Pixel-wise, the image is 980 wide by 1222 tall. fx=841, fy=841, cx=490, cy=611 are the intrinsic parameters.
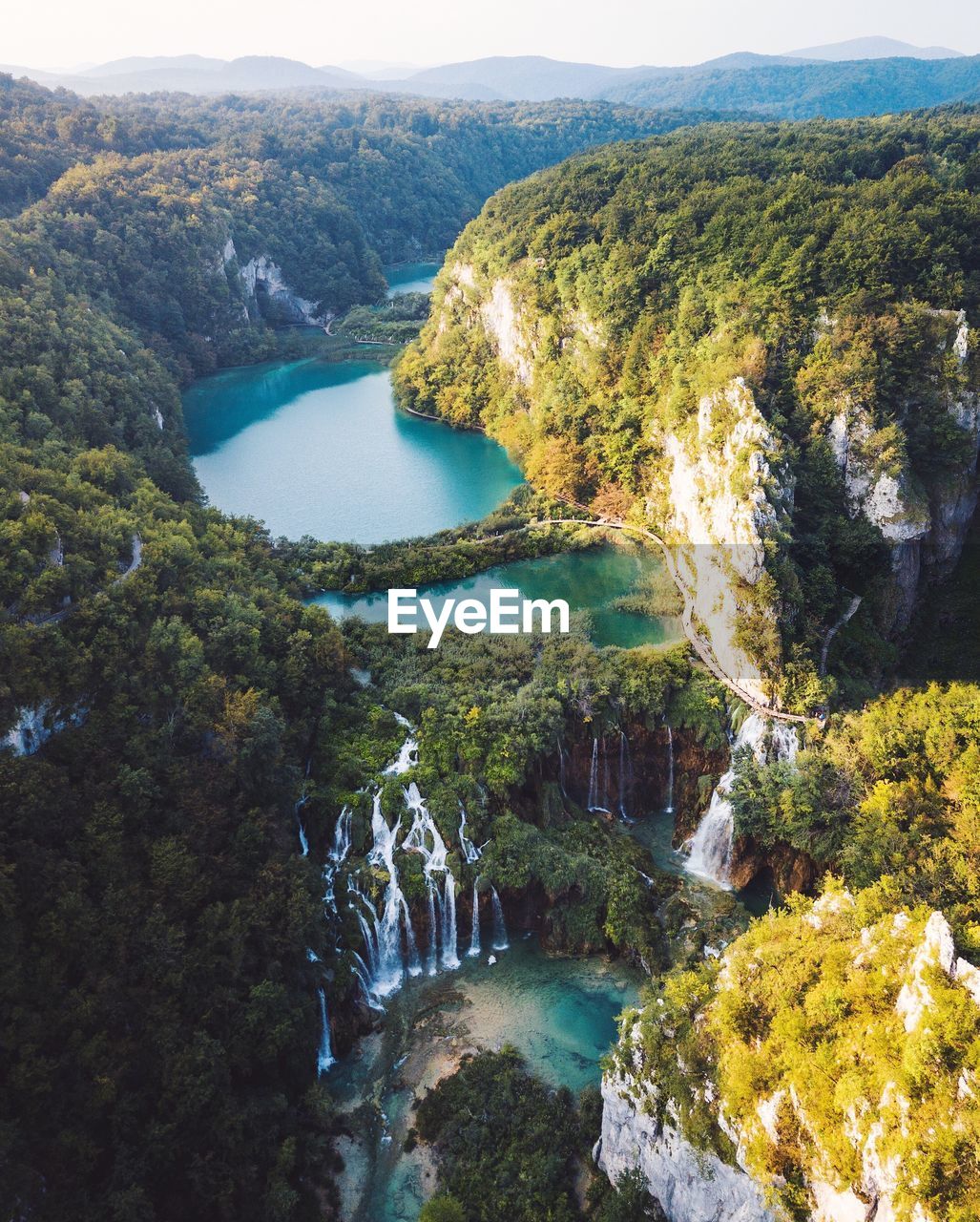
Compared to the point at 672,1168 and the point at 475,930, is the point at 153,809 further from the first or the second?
the point at 672,1168

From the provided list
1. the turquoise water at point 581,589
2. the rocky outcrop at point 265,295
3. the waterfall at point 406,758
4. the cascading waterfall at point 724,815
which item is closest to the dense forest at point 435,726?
the waterfall at point 406,758

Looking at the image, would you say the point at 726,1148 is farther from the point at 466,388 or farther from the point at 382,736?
the point at 466,388

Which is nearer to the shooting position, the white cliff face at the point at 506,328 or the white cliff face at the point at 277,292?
the white cliff face at the point at 506,328

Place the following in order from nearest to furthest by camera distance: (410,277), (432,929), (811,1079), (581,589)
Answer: (811,1079) → (432,929) → (581,589) → (410,277)

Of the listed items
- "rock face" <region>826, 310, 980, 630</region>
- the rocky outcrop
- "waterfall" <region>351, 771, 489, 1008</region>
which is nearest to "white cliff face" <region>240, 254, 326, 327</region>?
the rocky outcrop

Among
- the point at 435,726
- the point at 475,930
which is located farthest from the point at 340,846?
the point at 435,726

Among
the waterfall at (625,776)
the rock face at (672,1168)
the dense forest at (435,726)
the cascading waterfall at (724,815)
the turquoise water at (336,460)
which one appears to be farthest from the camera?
the turquoise water at (336,460)

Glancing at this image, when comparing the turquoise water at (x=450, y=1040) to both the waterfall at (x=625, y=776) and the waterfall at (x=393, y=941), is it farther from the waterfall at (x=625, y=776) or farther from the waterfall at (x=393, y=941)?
the waterfall at (x=625, y=776)
